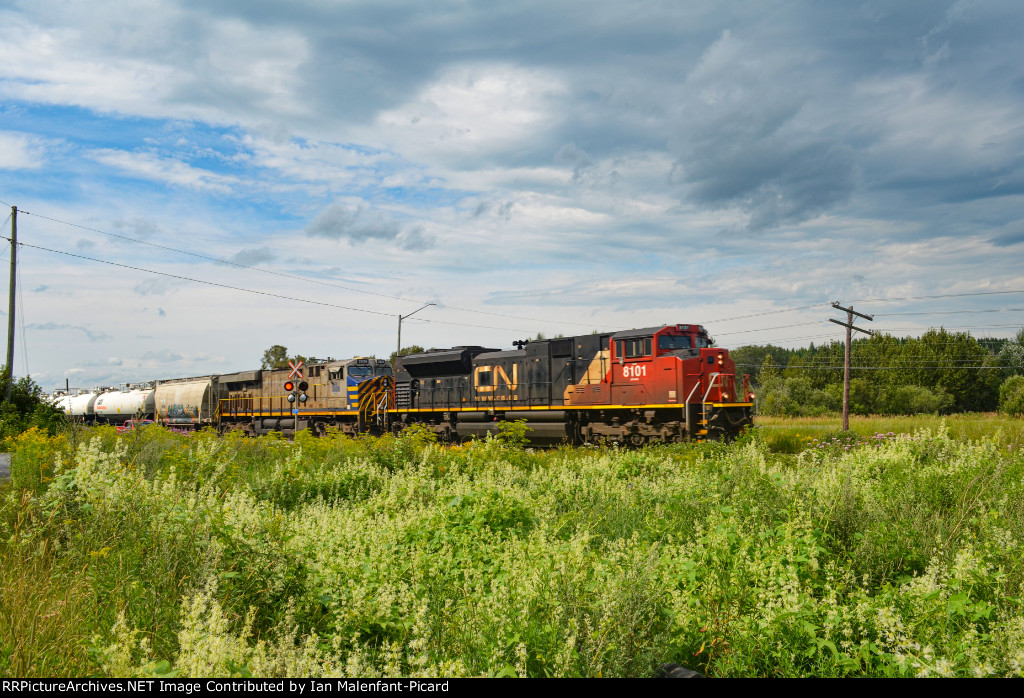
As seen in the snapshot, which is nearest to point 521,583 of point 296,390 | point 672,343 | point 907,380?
point 672,343

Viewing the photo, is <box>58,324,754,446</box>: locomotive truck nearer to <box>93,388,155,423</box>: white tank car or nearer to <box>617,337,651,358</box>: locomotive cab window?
<box>617,337,651,358</box>: locomotive cab window

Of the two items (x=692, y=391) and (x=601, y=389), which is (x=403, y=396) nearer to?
(x=601, y=389)

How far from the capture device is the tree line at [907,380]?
74125 mm

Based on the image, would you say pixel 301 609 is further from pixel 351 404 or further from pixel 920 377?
pixel 920 377

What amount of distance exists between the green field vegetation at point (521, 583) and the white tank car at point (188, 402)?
95.3ft

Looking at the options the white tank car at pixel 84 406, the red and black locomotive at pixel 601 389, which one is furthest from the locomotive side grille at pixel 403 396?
the white tank car at pixel 84 406

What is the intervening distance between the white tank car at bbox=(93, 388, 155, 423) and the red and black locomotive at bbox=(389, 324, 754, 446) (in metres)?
24.8

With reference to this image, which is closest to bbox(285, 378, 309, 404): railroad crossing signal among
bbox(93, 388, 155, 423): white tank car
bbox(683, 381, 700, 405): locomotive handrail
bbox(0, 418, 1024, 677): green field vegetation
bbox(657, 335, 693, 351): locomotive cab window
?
bbox(93, 388, 155, 423): white tank car

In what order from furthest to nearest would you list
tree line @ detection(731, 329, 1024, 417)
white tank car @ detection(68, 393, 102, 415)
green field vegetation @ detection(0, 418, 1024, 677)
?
tree line @ detection(731, 329, 1024, 417) < white tank car @ detection(68, 393, 102, 415) < green field vegetation @ detection(0, 418, 1024, 677)

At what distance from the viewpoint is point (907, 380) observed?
87.7 m

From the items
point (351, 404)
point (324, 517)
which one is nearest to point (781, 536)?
point (324, 517)

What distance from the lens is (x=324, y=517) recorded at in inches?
305

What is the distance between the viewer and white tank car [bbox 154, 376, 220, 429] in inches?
1437

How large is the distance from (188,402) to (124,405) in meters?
Answer: 7.58
